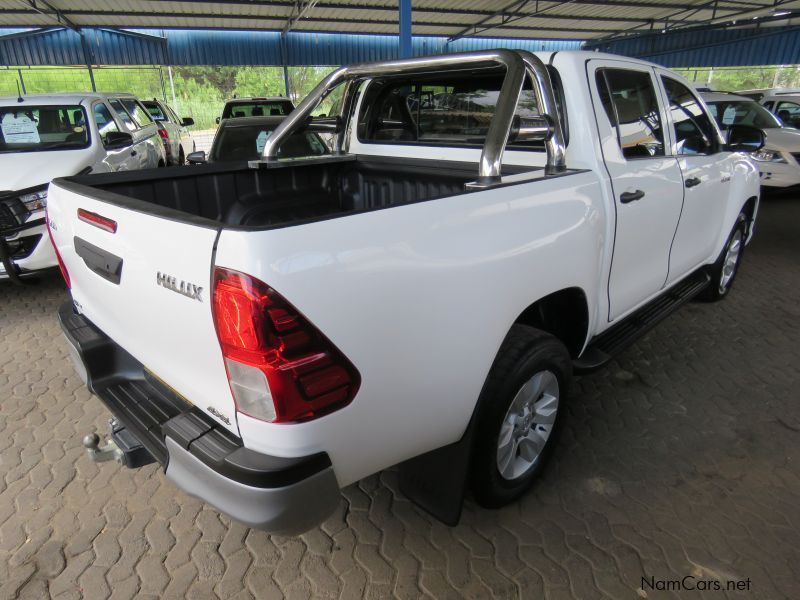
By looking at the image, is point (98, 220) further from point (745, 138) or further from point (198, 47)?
point (198, 47)

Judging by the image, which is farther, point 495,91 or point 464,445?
point 495,91

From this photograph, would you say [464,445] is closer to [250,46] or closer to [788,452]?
[788,452]

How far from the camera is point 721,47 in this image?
20000 mm

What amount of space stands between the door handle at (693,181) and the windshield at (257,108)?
26.1ft

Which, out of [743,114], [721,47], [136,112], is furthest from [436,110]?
[721,47]

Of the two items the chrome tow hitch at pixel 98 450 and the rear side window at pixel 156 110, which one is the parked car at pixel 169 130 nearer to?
the rear side window at pixel 156 110

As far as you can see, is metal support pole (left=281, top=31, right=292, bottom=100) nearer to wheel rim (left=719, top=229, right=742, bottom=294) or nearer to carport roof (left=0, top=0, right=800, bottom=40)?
carport roof (left=0, top=0, right=800, bottom=40)

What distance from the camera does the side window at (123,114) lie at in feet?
24.2

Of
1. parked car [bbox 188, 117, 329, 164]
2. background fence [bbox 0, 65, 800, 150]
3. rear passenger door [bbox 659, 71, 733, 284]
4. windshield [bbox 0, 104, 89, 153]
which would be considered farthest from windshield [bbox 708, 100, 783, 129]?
background fence [bbox 0, 65, 800, 150]

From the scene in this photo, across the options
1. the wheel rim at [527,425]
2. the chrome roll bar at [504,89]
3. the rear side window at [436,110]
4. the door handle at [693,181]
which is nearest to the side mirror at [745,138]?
the door handle at [693,181]

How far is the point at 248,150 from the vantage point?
6.37 metres

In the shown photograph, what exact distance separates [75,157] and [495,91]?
457 cm

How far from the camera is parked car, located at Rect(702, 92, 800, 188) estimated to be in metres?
8.27

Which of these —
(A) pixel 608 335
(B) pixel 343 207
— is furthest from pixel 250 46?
(A) pixel 608 335
